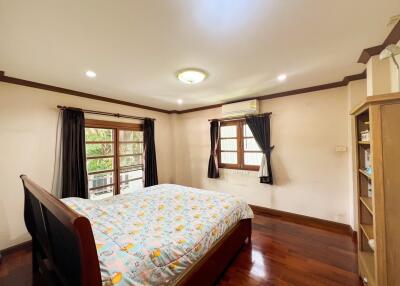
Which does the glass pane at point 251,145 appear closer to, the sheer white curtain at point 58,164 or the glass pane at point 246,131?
the glass pane at point 246,131

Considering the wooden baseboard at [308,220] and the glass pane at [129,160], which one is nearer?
the wooden baseboard at [308,220]

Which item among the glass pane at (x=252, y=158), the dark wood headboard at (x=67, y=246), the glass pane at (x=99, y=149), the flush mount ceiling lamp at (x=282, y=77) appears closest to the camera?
the dark wood headboard at (x=67, y=246)

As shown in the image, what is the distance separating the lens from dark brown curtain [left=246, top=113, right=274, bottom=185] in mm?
3381

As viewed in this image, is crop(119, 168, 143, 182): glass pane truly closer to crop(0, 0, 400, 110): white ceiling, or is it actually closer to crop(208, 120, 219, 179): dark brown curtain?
crop(208, 120, 219, 179): dark brown curtain

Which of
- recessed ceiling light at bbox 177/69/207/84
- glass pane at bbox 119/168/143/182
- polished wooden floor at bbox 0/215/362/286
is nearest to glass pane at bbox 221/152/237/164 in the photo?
polished wooden floor at bbox 0/215/362/286

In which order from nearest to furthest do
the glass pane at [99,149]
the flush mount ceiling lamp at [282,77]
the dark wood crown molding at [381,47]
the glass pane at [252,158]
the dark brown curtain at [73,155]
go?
the dark wood crown molding at [381,47] → the flush mount ceiling lamp at [282,77] → the dark brown curtain at [73,155] → the glass pane at [99,149] → the glass pane at [252,158]

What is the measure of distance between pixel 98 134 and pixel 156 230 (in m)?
2.51

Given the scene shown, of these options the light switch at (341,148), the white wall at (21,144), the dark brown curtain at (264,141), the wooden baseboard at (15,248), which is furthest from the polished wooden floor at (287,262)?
the light switch at (341,148)

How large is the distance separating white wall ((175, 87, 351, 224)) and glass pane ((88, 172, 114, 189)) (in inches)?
104

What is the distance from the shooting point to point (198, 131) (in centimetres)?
454

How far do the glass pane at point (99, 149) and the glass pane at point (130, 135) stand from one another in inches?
11.5

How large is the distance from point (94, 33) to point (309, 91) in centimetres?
326

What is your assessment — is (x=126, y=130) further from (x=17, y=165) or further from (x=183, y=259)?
(x=183, y=259)

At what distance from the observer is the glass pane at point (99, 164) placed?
127 inches
